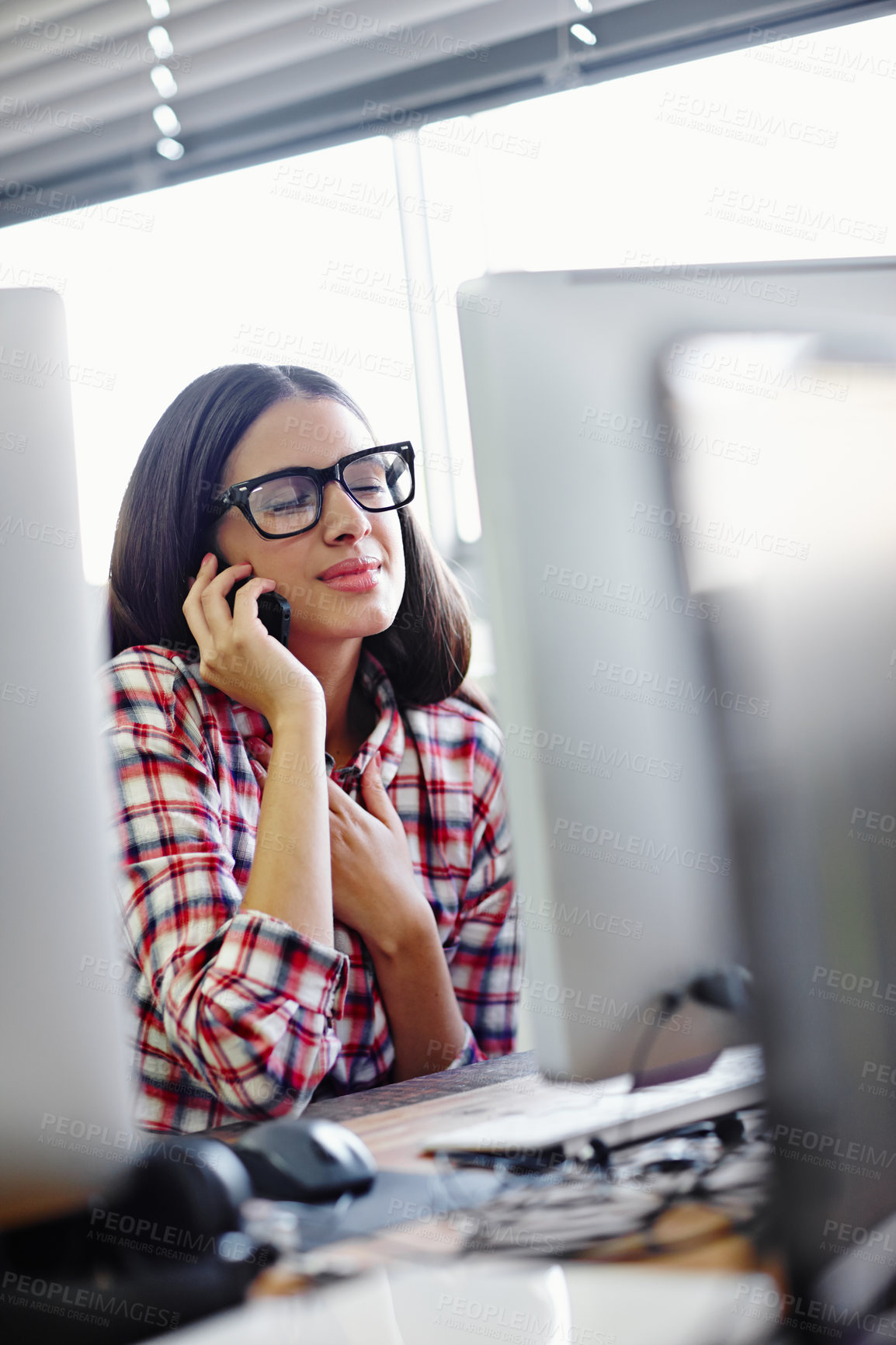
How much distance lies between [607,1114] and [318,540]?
823mm

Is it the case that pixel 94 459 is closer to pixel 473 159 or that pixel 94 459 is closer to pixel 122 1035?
pixel 473 159

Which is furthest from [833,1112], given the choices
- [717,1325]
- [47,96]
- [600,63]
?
[47,96]

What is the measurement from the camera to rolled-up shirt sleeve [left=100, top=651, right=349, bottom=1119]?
3.30ft

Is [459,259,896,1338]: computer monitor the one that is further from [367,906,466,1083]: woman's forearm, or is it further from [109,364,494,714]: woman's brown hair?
[109,364,494,714]: woman's brown hair

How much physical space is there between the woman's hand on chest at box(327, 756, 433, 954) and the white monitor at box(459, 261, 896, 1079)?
602mm

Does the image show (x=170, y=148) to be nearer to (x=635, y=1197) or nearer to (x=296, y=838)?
(x=296, y=838)

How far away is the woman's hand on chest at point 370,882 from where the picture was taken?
126cm

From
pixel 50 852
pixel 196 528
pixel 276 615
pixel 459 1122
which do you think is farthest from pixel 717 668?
pixel 196 528

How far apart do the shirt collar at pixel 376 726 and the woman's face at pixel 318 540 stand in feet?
0.37

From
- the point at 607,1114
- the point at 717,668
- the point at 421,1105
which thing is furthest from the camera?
the point at 421,1105

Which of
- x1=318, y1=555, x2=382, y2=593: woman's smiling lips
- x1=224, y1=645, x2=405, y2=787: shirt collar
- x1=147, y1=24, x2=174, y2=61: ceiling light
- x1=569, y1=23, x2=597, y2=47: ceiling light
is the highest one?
x1=147, y1=24, x2=174, y2=61: ceiling light

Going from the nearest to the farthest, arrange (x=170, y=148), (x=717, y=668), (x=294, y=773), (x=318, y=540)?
(x=717, y=668) → (x=294, y=773) → (x=318, y=540) → (x=170, y=148)

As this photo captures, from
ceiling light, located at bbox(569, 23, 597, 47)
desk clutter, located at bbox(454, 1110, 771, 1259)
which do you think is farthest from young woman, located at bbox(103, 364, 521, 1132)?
ceiling light, located at bbox(569, 23, 597, 47)

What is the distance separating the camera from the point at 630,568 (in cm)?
59
